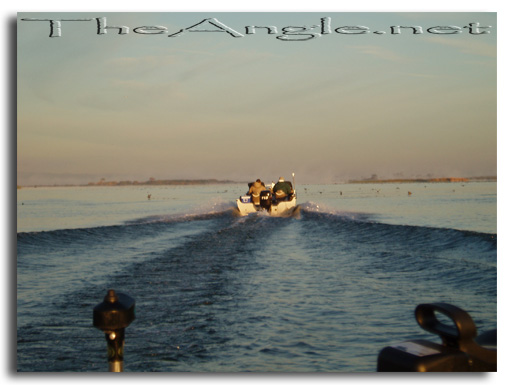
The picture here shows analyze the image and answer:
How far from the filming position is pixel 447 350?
175cm

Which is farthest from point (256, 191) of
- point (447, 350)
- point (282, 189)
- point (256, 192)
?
point (447, 350)

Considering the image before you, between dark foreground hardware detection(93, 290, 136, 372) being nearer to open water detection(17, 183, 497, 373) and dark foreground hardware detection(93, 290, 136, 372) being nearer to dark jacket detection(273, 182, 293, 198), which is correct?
open water detection(17, 183, 497, 373)

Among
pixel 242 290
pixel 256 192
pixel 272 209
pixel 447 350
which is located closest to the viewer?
pixel 447 350

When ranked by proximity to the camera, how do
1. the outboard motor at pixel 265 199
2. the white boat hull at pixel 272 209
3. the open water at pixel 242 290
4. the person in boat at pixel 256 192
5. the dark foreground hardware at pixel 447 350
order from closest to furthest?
the dark foreground hardware at pixel 447 350 → the open water at pixel 242 290 → the white boat hull at pixel 272 209 → the outboard motor at pixel 265 199 → the person in boat at pixel 256 192

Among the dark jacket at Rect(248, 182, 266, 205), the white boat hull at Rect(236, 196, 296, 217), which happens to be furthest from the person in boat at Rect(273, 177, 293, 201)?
the dark jacket at Rect(248, 182, 266, 205)

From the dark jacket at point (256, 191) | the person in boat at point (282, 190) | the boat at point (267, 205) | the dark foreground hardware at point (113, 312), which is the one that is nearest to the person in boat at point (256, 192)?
the dark jacket at point (256, 191)

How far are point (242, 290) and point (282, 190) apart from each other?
34.9 feet

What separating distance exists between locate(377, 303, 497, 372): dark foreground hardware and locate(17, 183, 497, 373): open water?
2.03m

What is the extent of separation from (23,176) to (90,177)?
146 centimetres

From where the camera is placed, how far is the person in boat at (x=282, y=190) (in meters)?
15.8

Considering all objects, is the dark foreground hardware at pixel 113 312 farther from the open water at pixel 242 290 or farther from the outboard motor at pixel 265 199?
the outboard motor at pixel 265 199

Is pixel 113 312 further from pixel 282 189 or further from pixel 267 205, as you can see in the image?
pixel 282 189

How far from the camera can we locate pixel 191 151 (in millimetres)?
5938

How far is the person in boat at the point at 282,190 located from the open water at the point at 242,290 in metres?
5.18
